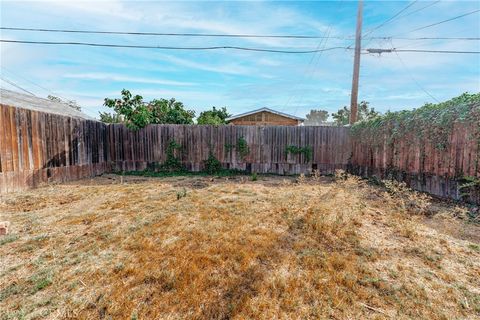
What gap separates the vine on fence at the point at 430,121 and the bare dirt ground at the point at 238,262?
1.56 m

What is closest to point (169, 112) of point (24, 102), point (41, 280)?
point (24, 102)

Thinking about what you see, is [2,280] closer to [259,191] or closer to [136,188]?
[136,188]

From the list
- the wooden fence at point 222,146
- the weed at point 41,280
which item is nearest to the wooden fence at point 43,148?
the wooden fence at point 222,146

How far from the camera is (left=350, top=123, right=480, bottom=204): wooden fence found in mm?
3867

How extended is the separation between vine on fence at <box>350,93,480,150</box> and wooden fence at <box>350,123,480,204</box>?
0.23 feet

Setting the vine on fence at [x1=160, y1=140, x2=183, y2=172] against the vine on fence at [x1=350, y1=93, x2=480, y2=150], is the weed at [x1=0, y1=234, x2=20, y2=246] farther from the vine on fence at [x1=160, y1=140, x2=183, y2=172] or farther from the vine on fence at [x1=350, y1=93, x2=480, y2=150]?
the vine on fence at [x1=350, y1=93, x2=480, y2=150]

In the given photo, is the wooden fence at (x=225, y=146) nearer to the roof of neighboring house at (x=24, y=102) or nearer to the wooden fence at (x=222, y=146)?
the wooden fence at (x=222, y=146)

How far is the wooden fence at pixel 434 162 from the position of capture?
A: 387 centimetres

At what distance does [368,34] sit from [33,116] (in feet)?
34.8

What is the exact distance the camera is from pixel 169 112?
8977 millimetres

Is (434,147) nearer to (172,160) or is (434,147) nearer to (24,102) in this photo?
(172,160)

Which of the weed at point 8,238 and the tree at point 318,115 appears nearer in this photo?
the weed at point 8,238

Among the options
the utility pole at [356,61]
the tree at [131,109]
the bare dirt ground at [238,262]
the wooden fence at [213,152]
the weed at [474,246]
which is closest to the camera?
the bare dirt ground at [238,262]

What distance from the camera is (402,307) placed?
1562 mm
